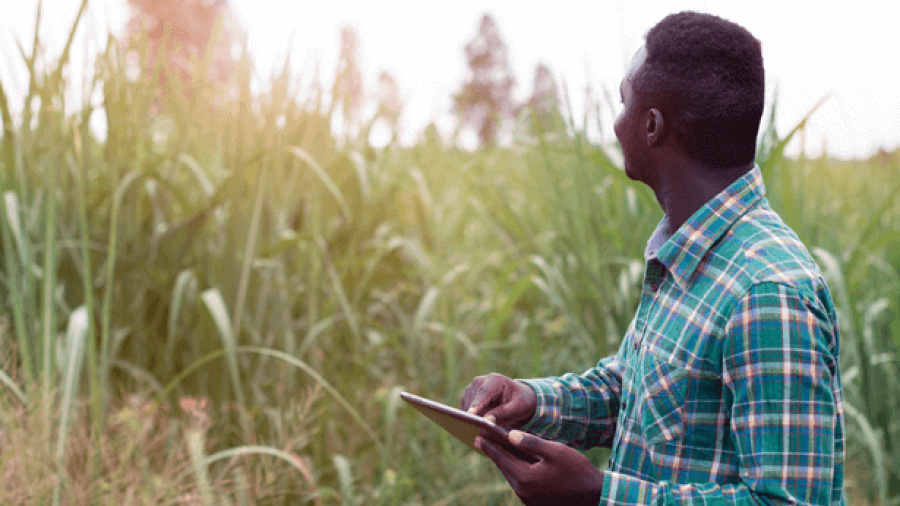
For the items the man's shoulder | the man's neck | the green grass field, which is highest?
the man's neck

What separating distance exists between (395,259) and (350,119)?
0.51m

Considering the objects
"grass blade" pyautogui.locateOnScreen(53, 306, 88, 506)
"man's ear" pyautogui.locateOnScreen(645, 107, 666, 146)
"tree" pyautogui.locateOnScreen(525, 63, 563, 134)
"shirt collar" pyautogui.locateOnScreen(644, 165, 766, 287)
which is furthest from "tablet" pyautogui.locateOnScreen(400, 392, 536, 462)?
"tree" pyautogui.locateOnScreen(525, 63, 563, 134)

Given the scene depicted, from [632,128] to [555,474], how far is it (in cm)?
44

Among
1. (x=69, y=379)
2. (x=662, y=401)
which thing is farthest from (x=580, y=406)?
(x=69, y=379)

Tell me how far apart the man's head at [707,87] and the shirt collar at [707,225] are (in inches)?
1.4

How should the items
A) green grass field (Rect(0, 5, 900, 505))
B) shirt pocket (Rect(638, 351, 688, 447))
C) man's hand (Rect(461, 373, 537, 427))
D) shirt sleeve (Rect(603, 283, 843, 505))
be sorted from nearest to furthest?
shirt sleeve (Rect(603, 283, 843, 505)) < shirt pocket (Rect(638, 351, 688, 447)) < man's hand (Rect(461, 373, 537, 427)) < green grass field (Rect(0, 5, 900, 505))

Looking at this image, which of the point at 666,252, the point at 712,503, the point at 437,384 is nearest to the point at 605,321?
the point at 437,384

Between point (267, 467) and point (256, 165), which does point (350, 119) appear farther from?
point (267, 467)

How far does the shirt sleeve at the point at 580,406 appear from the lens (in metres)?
1.12

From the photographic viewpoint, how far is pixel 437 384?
2434 mm

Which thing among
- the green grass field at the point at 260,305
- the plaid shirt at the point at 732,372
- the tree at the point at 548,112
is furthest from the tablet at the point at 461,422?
the tree at the point at 548,112

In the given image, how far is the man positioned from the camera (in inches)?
30.3

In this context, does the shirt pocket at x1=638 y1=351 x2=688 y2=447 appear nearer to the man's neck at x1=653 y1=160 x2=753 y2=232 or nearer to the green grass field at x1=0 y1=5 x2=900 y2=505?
the man's neck at x1=653 y1=160 x2=753 y2=232

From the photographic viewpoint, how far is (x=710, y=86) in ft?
2.87
